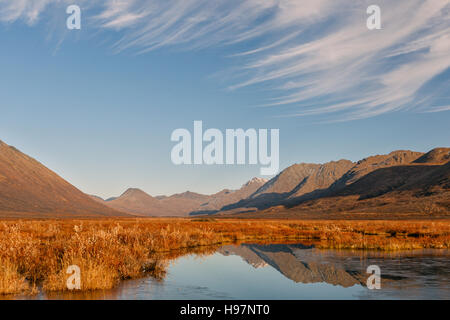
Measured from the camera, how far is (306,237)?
4309cm

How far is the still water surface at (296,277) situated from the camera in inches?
608

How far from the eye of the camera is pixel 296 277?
20.2 m

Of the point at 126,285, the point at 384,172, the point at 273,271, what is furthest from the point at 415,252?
the point at 384,172

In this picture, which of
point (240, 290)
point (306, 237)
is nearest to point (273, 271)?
point (240, 290)

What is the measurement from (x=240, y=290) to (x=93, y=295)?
5.87m

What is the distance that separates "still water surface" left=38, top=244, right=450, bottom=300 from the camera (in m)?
15.4

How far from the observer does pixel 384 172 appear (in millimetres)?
183125
